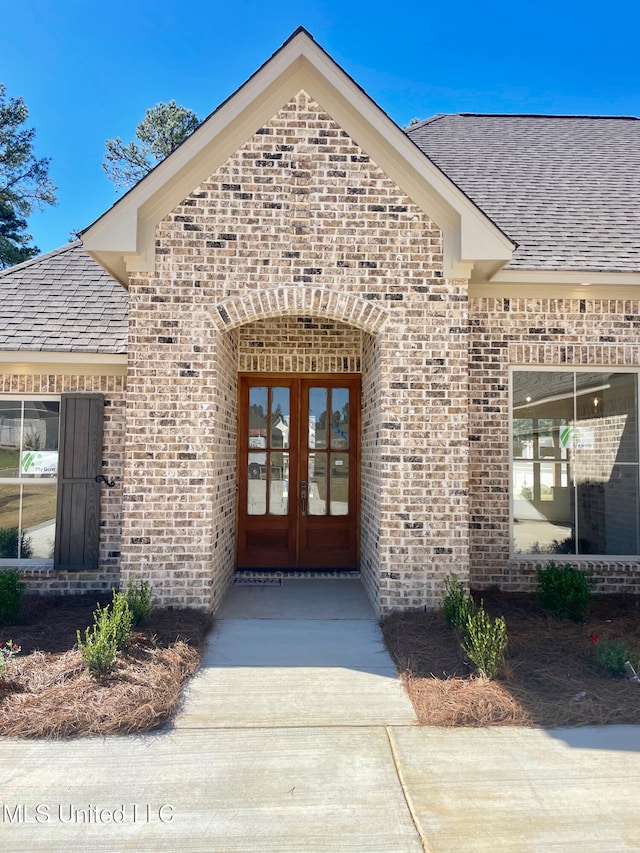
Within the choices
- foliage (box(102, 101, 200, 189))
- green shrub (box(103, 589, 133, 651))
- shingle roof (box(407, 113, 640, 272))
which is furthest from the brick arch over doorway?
foliage (box(102, 101, 200, 189))

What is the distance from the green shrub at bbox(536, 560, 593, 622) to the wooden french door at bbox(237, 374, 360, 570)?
266cm

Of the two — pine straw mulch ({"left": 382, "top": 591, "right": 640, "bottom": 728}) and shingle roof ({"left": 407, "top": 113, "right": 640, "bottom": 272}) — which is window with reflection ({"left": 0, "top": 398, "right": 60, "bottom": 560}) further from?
Answer: shingle roof ({"left": 407, "top": 113, "right": 640, "bottom": 272})

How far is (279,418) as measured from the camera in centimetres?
763

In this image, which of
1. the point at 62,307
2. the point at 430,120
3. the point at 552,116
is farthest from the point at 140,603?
the point at 552,116

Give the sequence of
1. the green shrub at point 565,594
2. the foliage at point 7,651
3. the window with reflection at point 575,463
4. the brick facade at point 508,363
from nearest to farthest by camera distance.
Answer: the foliage at point 7,651, the green shrub at point 565,594, the brick facade at point 508,363, the window with reflection at point 575,463

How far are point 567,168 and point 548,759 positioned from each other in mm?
8635

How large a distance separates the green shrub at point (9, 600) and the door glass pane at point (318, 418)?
12.7ft

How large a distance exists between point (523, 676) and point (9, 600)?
4618 millimetres

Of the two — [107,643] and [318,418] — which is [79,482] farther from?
[318,418]

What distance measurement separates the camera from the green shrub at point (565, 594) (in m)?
5.50

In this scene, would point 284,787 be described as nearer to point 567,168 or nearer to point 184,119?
point 567,168

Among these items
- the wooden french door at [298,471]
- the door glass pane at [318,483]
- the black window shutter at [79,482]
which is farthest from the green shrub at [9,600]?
the door glass pane at [318,483]

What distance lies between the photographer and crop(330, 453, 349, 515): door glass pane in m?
7.62

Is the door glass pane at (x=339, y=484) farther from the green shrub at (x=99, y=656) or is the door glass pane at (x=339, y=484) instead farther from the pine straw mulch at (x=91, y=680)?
the green shrub at (x=99, y=656)
